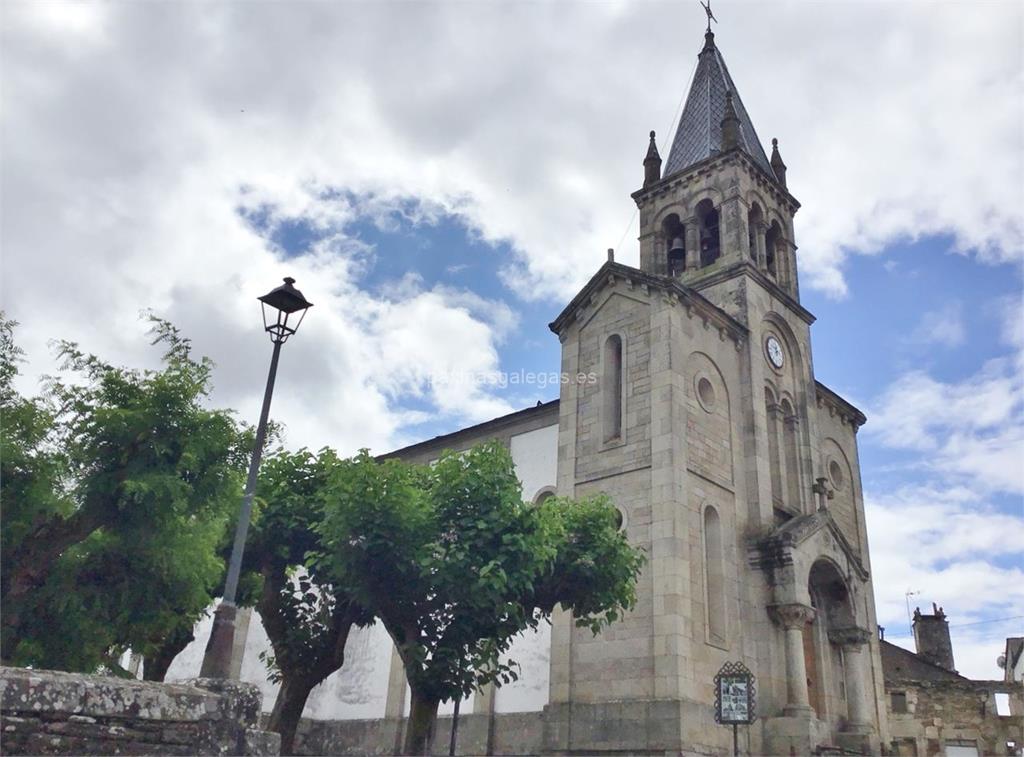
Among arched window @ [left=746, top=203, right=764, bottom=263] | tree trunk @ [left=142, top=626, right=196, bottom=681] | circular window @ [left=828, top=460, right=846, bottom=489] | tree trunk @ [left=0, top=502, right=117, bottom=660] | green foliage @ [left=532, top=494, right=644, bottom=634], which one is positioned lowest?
tree trunk @ [left=142, top=626, right=196, bottom=681]

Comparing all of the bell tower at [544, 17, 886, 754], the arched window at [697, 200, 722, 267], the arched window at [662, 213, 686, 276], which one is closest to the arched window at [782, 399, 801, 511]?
the bell tower at [544, 17, 886, 754]

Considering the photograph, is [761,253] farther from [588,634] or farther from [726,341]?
[588,634]

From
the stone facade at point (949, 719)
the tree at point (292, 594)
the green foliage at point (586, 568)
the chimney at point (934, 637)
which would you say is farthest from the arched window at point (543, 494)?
the chimney at point (934, 637)

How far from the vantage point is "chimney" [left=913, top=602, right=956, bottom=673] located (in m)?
41.8

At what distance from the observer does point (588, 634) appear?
2156 centimetres

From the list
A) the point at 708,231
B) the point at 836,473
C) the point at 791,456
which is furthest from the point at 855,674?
the point at 708,231

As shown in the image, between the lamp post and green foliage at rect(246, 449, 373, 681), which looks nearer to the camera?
the lamp post

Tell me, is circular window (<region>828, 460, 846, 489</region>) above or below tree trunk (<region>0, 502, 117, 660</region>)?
above

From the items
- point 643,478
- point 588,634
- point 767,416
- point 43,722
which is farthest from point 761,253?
point 43,722

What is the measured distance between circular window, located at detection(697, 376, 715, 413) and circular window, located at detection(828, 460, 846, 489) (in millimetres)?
7648

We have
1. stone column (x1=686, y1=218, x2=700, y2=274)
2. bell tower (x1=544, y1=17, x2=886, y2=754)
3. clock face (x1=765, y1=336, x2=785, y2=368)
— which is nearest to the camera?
bell tower (x1=544, y1=17, x2=886, y2=754)

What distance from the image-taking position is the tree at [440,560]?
50.6 feet

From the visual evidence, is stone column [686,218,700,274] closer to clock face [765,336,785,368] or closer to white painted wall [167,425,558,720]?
clock face [765,336,785,368]

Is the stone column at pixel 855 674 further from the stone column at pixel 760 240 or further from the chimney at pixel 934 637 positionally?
the chimney at pixel 934 637
